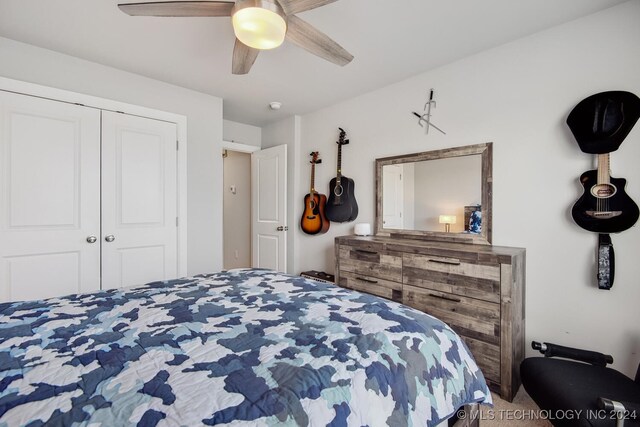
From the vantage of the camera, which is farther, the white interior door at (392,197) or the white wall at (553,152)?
the white interior door at (392,197)

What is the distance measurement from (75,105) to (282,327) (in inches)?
105

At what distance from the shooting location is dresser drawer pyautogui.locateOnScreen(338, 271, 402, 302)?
7.99 feet

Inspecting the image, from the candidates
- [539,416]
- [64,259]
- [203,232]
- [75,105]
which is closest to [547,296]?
[539,416]

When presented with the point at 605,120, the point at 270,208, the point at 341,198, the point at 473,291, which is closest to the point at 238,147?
the point at 270,208

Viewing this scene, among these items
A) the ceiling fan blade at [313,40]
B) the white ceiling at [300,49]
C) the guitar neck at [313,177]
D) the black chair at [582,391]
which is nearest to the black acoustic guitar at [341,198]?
the guitar neck at [313,177]

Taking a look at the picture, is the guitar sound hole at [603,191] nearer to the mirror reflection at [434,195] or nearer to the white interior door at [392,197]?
the mirror reflection at [434,195]

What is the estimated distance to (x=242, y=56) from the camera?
1.88 metres

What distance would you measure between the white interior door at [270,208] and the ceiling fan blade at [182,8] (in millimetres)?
2372

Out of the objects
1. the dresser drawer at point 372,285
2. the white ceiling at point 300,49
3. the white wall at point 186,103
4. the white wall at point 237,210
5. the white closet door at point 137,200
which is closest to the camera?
the white ceiling at point 300,49

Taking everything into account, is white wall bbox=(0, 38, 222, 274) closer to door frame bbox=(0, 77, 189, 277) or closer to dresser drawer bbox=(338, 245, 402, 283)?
door frame bbox=(0, 77, 189, 277)

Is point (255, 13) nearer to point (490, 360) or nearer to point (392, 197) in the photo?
point (392, 197)

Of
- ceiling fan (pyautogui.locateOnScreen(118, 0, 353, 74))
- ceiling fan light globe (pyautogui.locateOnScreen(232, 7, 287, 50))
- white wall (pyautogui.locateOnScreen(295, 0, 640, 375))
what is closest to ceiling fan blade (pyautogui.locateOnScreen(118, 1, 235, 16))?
ceiling fan (pyautogui.locateOnScreen(118, 0, 353, 74))

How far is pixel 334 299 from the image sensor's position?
4.97 feet

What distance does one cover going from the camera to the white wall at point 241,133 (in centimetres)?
411
